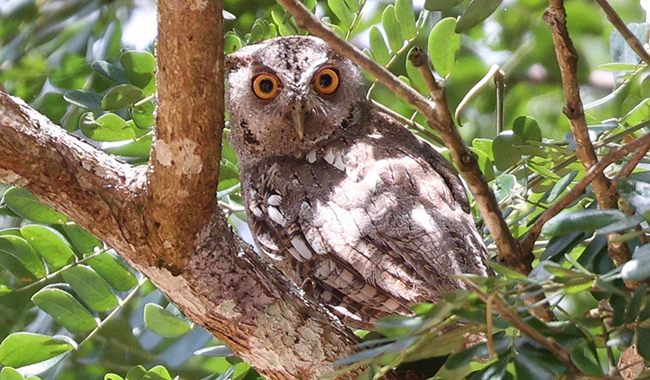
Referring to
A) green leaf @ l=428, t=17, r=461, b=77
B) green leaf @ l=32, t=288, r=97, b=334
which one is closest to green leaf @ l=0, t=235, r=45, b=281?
green leaf @ l=32, t=288, r=97, b=334

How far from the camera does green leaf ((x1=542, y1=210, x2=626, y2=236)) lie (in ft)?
3.82

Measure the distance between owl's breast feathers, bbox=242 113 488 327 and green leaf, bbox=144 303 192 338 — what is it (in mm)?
312

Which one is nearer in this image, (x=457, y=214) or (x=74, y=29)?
(x=457, y=214)

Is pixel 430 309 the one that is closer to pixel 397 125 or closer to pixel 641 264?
pixel 641 264

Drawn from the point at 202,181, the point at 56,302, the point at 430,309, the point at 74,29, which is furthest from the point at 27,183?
the point at 74,29

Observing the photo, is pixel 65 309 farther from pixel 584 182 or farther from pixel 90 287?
pixel 584 182

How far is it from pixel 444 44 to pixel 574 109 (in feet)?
2.30

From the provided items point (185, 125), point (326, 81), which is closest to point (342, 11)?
point (326, 81)

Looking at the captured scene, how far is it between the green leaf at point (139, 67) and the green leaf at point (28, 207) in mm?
404

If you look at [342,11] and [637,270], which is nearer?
[637,270]

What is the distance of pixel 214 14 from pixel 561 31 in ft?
2.17

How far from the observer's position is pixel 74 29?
138 inches

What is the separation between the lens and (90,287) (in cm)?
218

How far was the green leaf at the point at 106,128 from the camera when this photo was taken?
2180 mm
